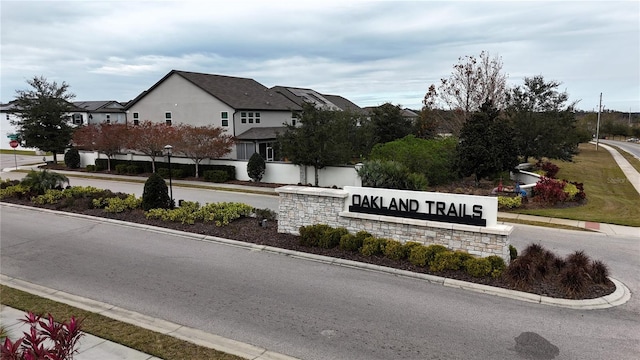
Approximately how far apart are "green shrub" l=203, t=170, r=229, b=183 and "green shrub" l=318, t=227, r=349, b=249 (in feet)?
61.9

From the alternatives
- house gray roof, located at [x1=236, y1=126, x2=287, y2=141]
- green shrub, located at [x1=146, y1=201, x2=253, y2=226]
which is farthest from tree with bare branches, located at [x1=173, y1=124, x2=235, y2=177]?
green shrub, located at [x1=146, y1=201, x2=253, y2=226]

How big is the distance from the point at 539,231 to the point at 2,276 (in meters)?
16.8

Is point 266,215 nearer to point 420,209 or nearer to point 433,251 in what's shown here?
point 420,209

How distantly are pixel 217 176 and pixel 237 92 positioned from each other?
14.1 m

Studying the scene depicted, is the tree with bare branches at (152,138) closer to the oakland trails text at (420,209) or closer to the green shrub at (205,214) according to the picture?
the green shrub at (205,214)

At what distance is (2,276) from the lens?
36.3ft

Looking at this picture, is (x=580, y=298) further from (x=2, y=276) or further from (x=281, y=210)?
(x=2, y=276)

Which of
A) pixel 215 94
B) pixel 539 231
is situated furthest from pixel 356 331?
pixel 215 94

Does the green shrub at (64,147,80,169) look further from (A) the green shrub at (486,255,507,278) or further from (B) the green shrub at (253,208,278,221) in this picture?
(A) the green shrub at (486,255,507,278)

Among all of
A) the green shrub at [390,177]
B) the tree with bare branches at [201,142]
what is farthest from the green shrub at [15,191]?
the green shrub at [390,177]

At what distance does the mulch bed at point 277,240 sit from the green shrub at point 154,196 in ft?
1.60

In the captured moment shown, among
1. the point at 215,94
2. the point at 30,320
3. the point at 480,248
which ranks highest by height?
the point at 215,94

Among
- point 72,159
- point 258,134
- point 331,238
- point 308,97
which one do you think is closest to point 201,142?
point 258,134

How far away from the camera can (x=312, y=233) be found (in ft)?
42.7
